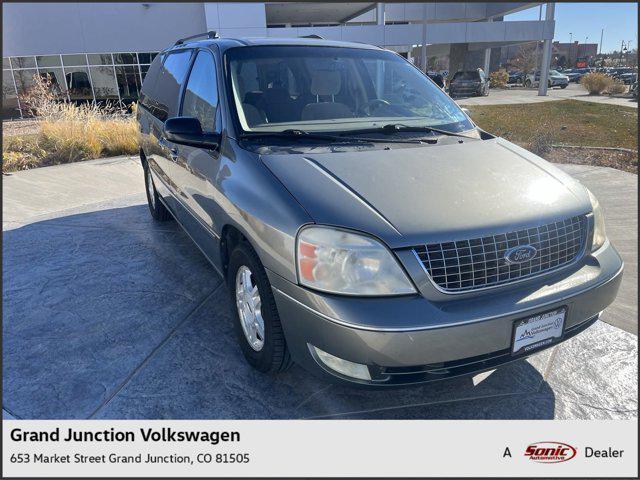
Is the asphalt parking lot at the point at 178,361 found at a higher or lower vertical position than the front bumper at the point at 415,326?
lower

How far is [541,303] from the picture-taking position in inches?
89.4

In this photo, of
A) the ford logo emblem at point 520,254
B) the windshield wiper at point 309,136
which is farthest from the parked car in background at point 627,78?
the ford logo emblem at point 520,254

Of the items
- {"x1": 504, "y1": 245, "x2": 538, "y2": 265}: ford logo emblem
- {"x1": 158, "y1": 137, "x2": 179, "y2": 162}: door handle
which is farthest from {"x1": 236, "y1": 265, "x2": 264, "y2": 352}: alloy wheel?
{"x1": 158, "y1": 137, "x2": 179, "y2": 162}: door handle

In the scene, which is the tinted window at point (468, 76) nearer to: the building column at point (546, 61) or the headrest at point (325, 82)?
the building column at point (546, 61)

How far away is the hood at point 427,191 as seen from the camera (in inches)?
86.7

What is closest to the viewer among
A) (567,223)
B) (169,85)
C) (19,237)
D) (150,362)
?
(567,223)

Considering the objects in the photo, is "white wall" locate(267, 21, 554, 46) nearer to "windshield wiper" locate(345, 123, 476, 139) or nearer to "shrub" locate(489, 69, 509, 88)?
"shrub" locate(489, 69, 509, 88)

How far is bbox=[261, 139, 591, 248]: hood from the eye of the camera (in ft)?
7.22

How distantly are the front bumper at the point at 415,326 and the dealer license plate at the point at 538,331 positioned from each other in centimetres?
4

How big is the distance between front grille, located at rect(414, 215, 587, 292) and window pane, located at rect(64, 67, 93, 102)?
27.2m

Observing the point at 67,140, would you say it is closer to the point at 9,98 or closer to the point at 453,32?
the point at 9,98

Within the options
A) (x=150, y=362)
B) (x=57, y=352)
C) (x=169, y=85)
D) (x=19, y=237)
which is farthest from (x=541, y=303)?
(x=19, y=237)

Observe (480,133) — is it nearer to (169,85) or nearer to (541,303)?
(541,303)

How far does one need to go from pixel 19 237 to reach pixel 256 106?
362 cm
